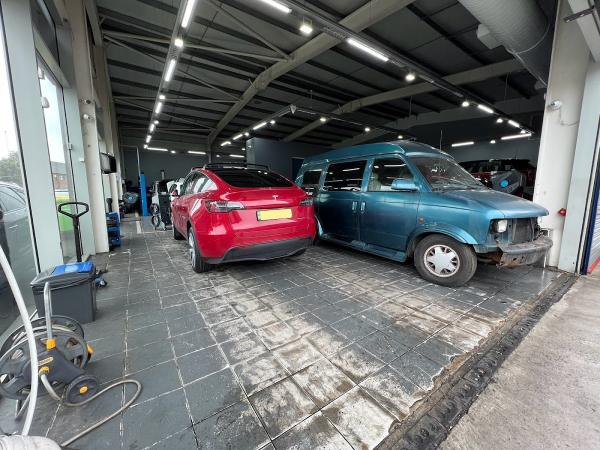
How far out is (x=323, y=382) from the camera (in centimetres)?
164

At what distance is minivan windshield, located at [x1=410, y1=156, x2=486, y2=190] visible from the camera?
3291mm

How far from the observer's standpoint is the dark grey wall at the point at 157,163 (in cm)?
2044

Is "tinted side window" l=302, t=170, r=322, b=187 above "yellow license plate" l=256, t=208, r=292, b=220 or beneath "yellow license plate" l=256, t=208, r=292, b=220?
above

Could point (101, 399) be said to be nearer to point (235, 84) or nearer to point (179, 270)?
point (179, 270)

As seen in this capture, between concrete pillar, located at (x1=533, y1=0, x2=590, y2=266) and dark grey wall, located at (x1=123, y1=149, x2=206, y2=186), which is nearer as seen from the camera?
concrete pillar, located at (x1=533, y1=0, x2=590, y2=266)

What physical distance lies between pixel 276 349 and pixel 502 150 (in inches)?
714

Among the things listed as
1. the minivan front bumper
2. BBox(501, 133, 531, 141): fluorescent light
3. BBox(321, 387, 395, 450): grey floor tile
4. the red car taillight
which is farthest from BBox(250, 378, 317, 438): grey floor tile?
BBox(501, 133, 531, 141): fluorescent light

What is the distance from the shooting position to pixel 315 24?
18.0 ft

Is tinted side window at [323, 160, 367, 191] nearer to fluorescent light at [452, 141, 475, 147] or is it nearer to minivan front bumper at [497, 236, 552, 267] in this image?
minivan front bumper at [497, 236, 552, 267]

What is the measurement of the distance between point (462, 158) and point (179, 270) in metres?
17.7

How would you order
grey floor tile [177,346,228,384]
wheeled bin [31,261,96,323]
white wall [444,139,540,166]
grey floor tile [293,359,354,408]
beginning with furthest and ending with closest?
white wall [444,139,540,166] < wheeled bin [31,261,96,323] < grey floor tile [177,346,228,384] < grey floor tile [293,359,354,408]

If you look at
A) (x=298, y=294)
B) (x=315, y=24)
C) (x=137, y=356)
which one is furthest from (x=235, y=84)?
(x=137, y=356)

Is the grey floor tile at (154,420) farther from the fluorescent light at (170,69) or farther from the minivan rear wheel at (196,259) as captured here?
the fluorescent light at (170,69)

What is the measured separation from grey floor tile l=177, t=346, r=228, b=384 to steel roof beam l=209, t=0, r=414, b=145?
712 centimetres
